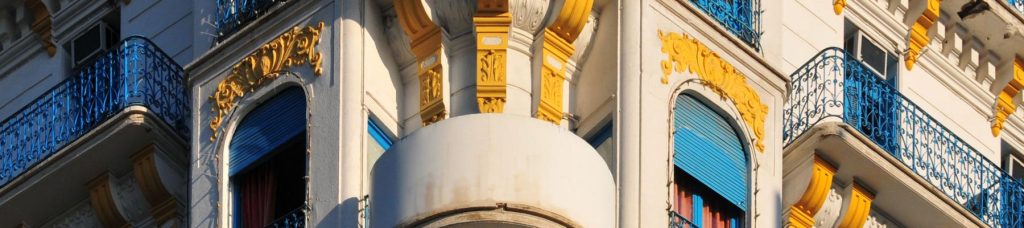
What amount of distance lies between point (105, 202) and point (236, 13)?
6.57ft

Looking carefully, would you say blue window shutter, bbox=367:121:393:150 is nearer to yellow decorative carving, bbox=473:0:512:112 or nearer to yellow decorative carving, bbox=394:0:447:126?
yellow decorative carving, bbox=394:0:447:126

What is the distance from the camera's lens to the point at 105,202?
38406 millimetres

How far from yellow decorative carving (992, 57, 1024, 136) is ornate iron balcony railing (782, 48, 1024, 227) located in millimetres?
1038

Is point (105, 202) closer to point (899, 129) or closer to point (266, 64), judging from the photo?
point (266, 64)

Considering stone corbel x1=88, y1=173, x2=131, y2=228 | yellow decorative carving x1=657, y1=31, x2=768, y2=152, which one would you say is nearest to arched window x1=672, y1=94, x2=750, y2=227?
yellow decorative carving x1=657, y1=31, x2=768, y2=152

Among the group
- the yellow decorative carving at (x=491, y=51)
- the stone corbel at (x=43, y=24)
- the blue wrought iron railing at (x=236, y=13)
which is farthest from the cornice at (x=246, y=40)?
the stone corbel at (x=43, y=24)

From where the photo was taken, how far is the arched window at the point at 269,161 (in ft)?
119

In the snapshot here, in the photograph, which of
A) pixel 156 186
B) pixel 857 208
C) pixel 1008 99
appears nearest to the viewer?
pixel 156 186

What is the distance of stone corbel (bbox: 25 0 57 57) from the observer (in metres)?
41.0

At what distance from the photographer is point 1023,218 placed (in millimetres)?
40062

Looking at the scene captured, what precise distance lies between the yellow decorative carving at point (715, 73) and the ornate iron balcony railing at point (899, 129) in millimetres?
884

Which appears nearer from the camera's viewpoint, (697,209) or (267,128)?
(697,209)

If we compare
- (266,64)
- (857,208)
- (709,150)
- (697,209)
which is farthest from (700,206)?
(266,64)

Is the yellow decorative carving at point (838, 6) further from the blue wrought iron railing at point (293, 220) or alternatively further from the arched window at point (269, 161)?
the blue wrought iron railing at point (293, 220)
